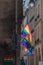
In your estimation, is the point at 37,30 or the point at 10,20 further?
the point at 37,30

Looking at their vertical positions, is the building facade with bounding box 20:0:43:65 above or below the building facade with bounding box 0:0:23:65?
below

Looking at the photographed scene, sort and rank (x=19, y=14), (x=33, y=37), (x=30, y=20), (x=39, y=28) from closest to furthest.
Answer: (x=19, y=14) < (x=39, y=28) < (x=33, y=37) < (x=30, y=20)

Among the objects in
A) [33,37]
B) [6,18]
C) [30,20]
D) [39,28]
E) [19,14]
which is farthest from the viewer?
[30,20]

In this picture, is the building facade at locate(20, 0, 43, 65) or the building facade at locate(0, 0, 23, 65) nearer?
Answer: the building facade at locate(0, 0, 23, 65)

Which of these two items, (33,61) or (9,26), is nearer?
(9,26)

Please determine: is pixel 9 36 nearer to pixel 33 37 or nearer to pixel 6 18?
pixel 6 18

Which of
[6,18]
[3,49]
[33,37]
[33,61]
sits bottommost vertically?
[33,61]

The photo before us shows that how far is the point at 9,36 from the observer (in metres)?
13.2

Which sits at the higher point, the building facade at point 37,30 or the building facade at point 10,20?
the building facade at point 10,20

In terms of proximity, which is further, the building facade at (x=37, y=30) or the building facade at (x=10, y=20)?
the building facade at (x=37, y=30)

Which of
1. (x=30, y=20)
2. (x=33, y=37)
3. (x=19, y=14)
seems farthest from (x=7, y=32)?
(x=30, y=20)

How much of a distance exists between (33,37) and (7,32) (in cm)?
683

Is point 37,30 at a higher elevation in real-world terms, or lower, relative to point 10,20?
lower

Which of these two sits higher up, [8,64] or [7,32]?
[7,32]
